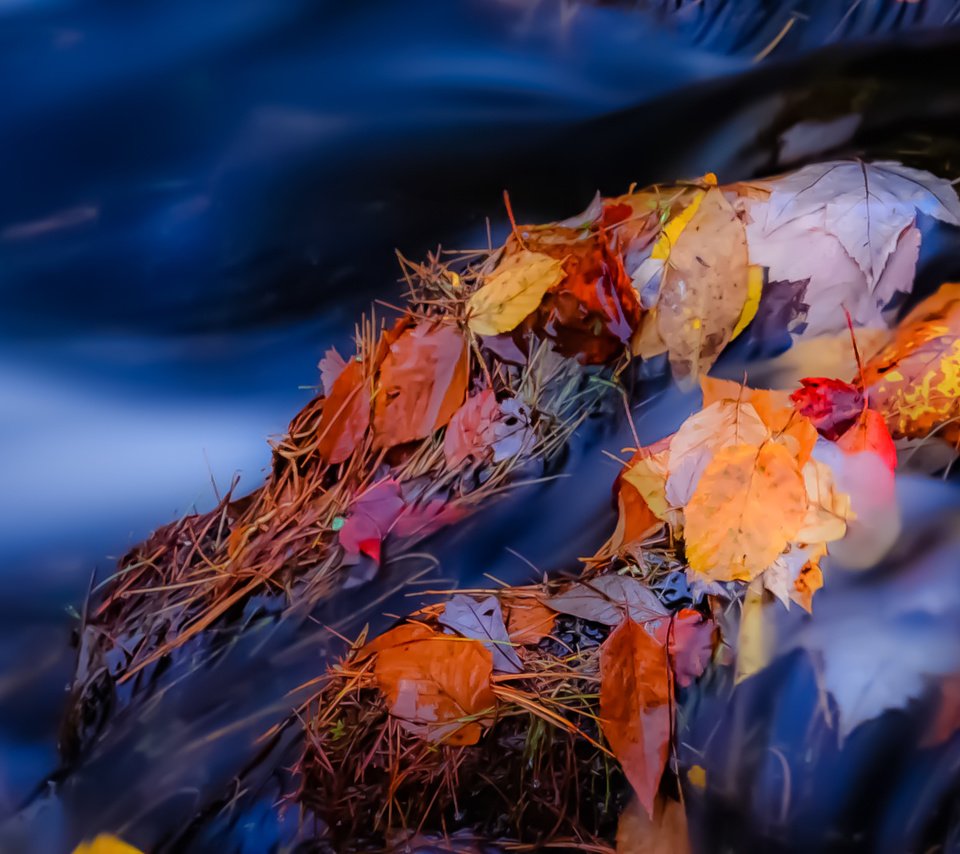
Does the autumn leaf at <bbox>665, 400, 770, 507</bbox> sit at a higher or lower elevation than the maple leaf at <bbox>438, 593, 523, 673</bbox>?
higher

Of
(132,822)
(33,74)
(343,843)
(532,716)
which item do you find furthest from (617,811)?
(33,74)

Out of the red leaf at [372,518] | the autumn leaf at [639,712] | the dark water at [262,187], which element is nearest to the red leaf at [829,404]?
the dark water at [262,187]

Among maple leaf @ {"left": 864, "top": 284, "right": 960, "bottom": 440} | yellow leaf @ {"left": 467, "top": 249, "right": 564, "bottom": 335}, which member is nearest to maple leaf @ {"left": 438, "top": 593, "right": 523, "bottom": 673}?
yellow leaf @ {"left": 467, "top": 249, "right": 564, "bottom": 335}

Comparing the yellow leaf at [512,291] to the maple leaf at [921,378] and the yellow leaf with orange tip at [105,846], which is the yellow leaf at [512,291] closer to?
the maple leaf at [921,378]

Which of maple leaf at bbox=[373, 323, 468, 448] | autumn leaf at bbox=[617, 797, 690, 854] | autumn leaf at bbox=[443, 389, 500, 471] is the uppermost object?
maple leaf at bbox=[373, 323, 468, 448]

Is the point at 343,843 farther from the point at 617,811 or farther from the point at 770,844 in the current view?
the point at 770,844

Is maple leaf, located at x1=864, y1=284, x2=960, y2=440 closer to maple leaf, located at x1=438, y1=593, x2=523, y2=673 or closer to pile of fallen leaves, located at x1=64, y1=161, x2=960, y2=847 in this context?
pile of fallen leaves, located at x1=64, y1=161, x2=960, y2=847
